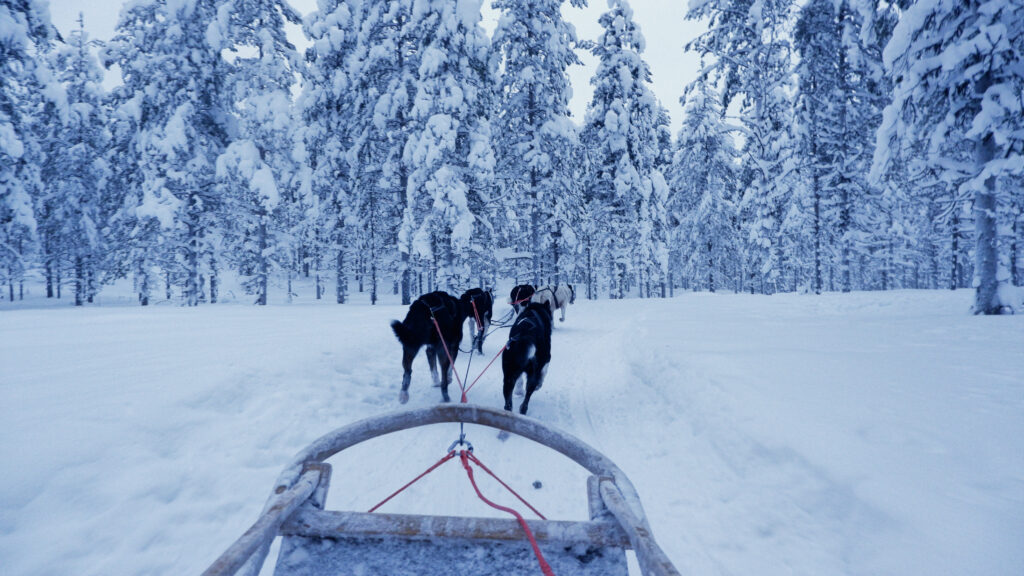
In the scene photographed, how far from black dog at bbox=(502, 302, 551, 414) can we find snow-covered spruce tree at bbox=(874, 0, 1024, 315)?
8.49 m

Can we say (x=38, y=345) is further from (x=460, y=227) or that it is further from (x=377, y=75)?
(x=377, y=75)

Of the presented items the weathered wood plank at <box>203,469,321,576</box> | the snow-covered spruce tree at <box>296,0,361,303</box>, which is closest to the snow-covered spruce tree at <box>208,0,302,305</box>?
the snow-covered spruce tree at <box>296,0,361,303</box>

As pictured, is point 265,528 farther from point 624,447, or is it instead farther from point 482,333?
point 482,333

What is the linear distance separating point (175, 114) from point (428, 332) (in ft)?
49.3

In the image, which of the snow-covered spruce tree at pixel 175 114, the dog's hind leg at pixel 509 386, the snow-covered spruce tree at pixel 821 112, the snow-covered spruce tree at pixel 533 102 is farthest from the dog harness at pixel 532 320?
the snow-covered spruce tree at pixel 821 112

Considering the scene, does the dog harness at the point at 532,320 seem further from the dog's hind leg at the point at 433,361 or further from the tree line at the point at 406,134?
the tree line at the point at 406,134

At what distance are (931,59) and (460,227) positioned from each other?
1201cm

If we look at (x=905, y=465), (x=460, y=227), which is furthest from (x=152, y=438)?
(x=460, y=227)

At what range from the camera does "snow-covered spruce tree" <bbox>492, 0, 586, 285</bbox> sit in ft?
59.3

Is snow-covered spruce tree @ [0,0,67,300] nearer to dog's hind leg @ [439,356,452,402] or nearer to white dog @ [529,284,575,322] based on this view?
dog's hind leg @ [439,356,452,402]

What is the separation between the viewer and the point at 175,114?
49.3ft

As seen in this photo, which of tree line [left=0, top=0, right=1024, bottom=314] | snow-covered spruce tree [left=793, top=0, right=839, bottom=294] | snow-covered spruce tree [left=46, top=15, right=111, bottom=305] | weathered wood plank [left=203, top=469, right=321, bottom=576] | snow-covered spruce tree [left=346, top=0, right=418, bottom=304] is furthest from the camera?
snow-covered spruce tree [left=46, top=15, right=111, bottom=305]

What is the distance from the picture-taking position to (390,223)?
1970cm

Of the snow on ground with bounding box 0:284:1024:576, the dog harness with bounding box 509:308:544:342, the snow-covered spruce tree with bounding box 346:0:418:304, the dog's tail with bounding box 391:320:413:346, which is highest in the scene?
the snow-covered spruce tree with bounding box 346:0:418:304
